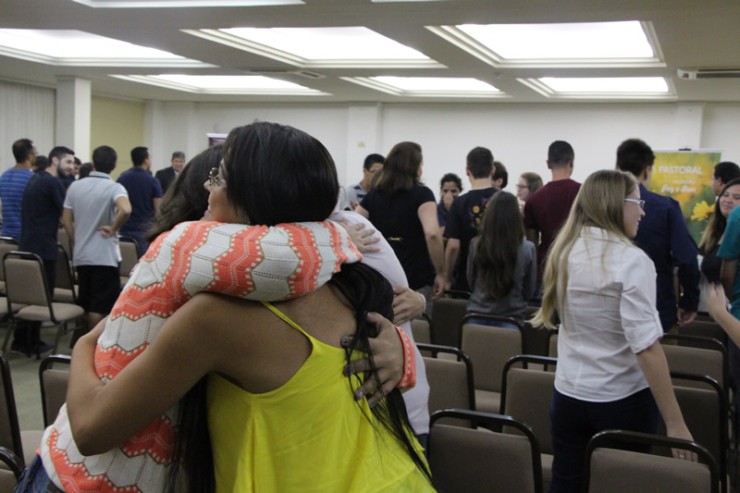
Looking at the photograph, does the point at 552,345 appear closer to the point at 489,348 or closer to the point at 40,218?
the point at 489,348

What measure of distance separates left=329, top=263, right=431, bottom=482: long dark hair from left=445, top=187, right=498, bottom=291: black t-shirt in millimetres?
3551

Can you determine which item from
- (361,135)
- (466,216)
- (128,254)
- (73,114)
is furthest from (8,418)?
(361,135)

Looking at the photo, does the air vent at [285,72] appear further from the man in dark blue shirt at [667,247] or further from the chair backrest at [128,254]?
the man in dark blue shirt at [667,247]

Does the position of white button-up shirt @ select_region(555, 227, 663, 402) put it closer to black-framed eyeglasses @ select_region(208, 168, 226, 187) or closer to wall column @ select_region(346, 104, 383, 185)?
black-framed eyeglasses @ select_region(208, 168, 226, 187)

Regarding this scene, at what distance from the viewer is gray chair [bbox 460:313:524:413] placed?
359 cm

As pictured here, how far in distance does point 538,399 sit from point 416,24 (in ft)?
13.2

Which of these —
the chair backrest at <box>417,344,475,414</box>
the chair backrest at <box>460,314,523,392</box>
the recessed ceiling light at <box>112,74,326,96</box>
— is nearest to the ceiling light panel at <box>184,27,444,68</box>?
the recessed ceiling light at <box>112,74,326,96</box>

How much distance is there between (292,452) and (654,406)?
5.62 feet

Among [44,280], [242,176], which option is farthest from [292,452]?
[44,280]

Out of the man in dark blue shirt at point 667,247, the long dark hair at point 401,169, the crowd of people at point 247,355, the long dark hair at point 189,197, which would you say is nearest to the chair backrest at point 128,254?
the long dark hair at point 401,169

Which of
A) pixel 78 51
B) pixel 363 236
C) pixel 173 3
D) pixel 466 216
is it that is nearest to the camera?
pixel 363 236

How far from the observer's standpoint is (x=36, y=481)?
1.19 metres

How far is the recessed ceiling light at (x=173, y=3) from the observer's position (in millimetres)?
5625

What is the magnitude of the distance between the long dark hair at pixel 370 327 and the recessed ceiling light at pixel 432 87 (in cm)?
953
